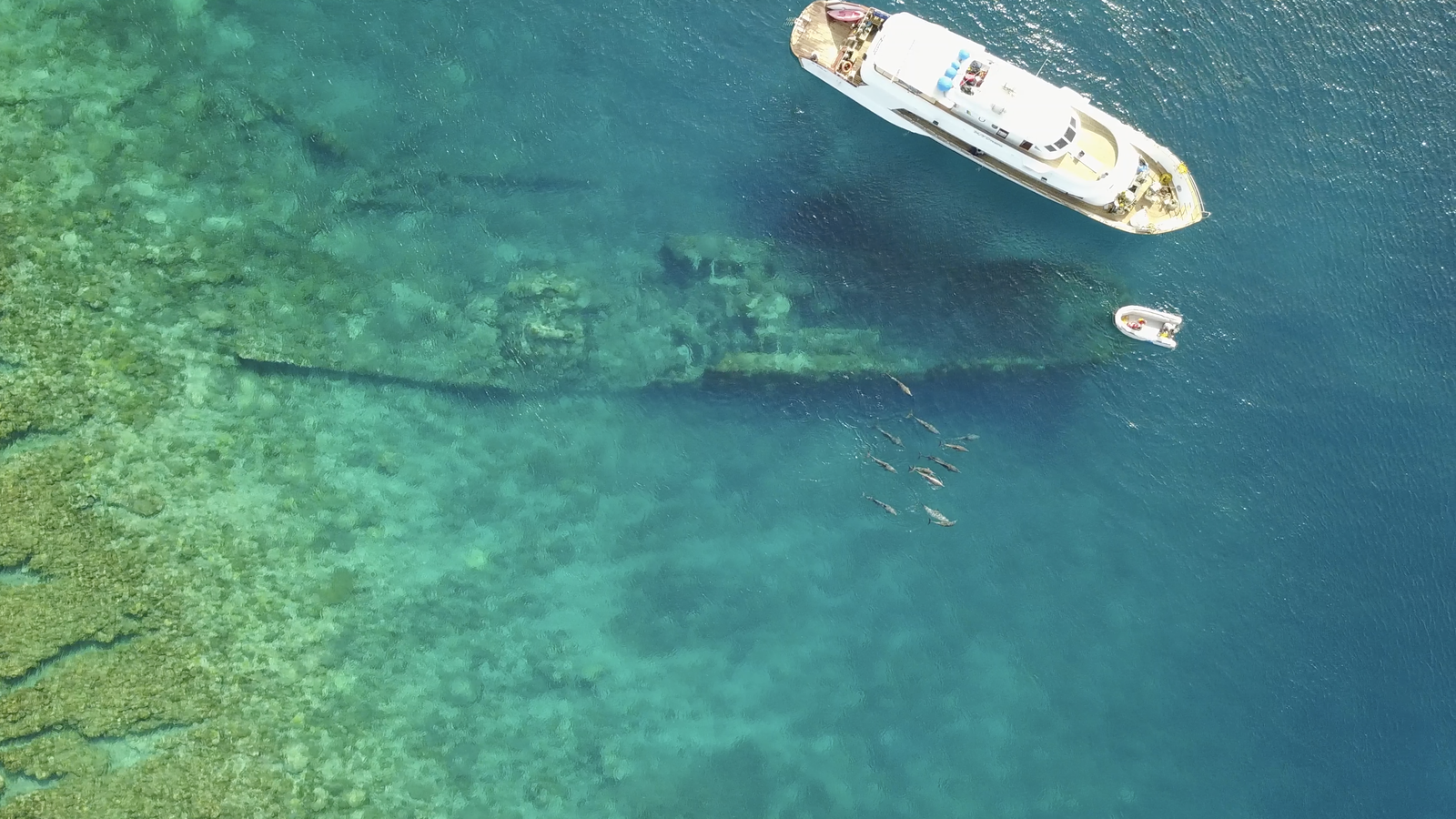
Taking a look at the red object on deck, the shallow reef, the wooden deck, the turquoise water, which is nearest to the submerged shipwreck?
the shallow reef

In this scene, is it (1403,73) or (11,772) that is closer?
(11,772)

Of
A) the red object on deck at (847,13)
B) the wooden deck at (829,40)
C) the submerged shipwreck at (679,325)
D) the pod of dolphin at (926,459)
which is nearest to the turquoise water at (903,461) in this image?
the pod of dolphin at (926,459)

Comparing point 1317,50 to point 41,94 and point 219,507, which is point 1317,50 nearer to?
point 219,507

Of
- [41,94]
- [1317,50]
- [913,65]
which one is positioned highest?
[1317,50]

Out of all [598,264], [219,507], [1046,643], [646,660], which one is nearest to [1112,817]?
[1046,643]

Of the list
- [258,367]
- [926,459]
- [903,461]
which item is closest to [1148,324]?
[926,459]
